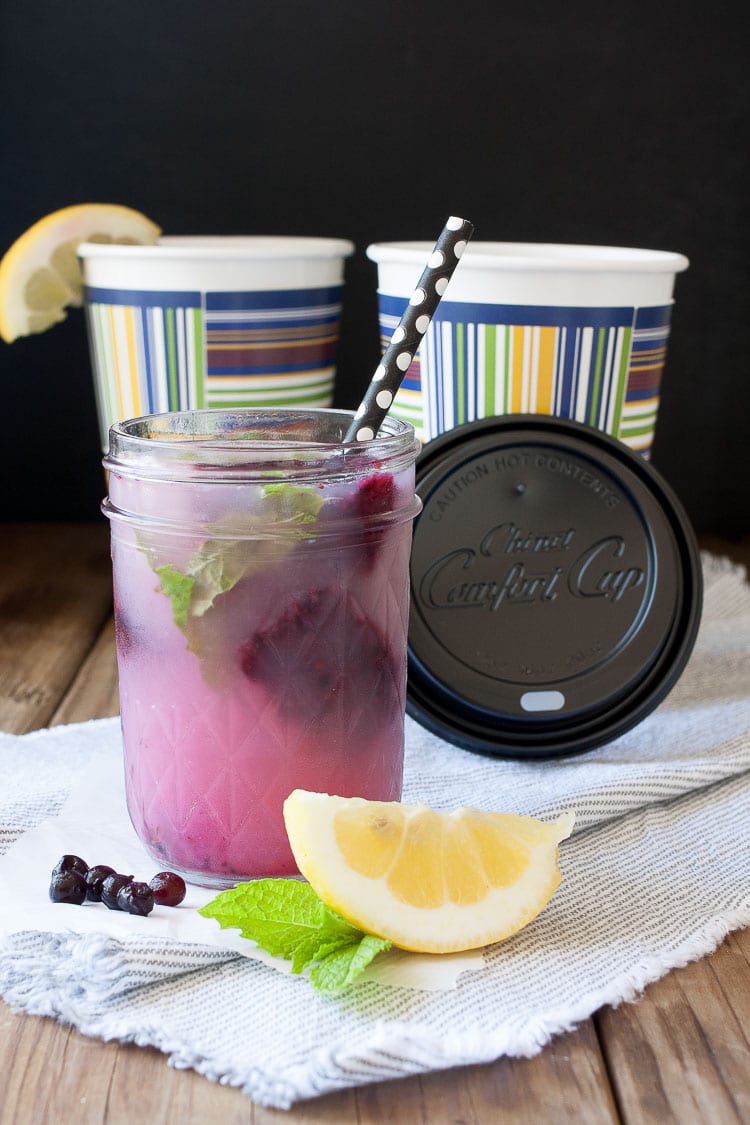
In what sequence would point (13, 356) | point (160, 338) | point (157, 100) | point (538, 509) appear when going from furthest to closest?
1. point (13, 356)
2. point (157, 100)
3. point (160, 338)
4. point (538, 509)

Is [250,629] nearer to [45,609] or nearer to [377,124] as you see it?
[45,609]

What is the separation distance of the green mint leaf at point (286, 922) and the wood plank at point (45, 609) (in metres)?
0.41

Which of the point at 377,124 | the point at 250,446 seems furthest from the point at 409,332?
the point at 377,124

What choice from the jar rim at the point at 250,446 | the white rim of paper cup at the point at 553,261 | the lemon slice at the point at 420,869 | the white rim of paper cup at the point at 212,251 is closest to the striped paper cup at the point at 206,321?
the white rim of paper cup at the point at 212,251

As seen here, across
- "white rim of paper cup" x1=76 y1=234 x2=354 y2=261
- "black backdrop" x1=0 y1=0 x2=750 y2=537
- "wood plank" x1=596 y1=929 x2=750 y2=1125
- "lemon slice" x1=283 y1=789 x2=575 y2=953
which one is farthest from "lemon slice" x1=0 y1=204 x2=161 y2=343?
"wood plank" x1=596 y1=929 x2=750 y2=1125

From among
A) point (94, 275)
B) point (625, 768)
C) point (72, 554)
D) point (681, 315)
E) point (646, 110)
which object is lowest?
point (72, 554)

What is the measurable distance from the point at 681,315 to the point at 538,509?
0.76 meters

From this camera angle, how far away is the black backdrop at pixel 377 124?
1510 millimetres

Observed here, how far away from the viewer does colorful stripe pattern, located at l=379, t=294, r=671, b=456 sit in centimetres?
109

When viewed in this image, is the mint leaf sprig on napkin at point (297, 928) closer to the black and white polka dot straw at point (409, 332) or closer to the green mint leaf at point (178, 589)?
the green mint leaf at point (178, 589)

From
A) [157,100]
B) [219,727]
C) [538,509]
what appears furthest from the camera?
[157,100]

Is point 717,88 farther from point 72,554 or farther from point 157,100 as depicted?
point 72,554

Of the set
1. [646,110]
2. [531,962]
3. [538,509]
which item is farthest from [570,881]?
[646,110]

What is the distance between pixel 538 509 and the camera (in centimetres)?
102
